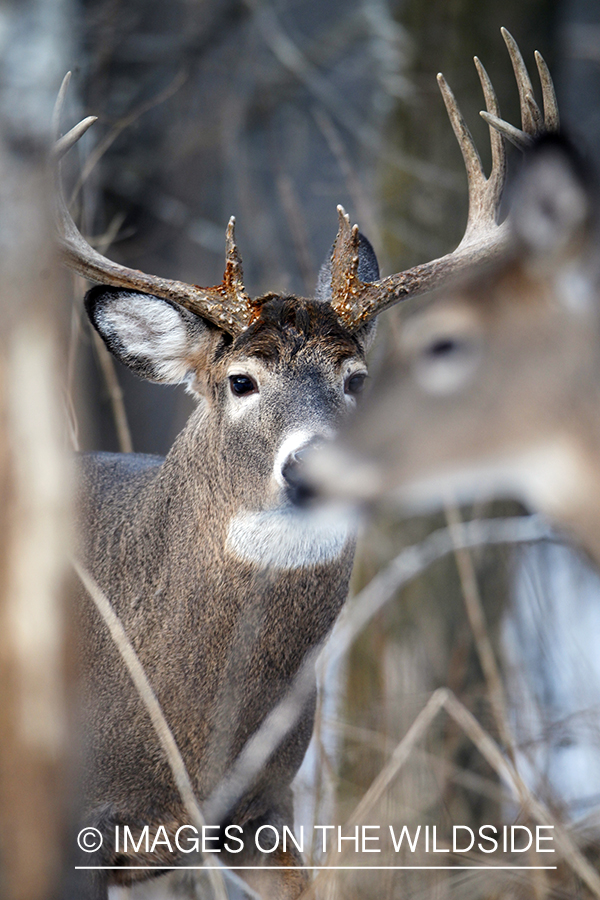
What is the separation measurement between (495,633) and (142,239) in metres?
4.38

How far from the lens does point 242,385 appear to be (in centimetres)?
306

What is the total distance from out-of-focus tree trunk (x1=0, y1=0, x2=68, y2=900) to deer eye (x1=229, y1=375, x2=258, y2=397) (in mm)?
1550

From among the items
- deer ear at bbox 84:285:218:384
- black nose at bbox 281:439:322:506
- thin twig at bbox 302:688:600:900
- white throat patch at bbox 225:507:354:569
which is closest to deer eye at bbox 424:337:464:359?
black nose at bbox 281:439:322:506

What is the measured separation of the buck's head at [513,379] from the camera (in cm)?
170

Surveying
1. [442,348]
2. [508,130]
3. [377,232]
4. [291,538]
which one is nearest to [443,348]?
[442,348]

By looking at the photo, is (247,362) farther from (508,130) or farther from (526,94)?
(526,94)

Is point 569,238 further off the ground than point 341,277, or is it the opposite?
point 341,277

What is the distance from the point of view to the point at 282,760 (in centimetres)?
307

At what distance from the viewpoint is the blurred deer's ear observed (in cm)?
164

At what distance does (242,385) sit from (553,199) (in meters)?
1.54

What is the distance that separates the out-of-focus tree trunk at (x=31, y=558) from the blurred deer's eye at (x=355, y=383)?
1.68m

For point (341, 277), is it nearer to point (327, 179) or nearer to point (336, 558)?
point (336, 558)

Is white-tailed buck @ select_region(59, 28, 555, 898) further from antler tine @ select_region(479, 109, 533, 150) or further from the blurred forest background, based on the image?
the blurred forest background

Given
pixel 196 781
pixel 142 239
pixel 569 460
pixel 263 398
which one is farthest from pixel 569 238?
→ pixel 142 239
